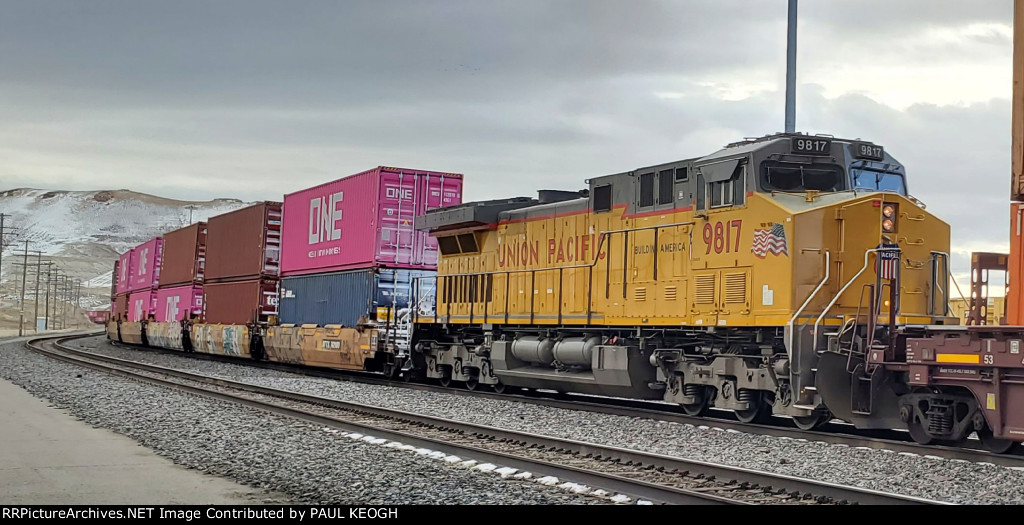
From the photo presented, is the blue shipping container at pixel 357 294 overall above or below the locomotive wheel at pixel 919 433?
above

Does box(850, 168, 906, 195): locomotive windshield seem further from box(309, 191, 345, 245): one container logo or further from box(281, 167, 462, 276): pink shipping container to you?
box(309, 191, 345, 245): one container logo

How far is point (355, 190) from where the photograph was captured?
2558cm

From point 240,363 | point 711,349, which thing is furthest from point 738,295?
point 240,363

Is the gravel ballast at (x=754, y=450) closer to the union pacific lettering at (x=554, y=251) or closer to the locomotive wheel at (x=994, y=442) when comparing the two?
the locomotive wheel at (x=994, y=442)

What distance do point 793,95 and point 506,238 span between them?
19.8ft

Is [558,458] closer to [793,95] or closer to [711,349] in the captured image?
[711,349]

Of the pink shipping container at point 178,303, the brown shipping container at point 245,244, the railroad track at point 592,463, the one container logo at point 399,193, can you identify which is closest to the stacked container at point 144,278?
the pink shipping container at point 178,303

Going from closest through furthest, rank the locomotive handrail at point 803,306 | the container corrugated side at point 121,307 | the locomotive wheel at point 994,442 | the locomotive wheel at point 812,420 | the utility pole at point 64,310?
the locomotive wheel at point 994,442
the locomotive handrail at point 803,306
the locomotive wheel at point 812,420
the container corrugated side at point 121,307
the utility pole at point 64,310

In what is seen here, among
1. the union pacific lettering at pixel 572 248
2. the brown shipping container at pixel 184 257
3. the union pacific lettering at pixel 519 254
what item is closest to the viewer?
the union pacific lettering at pixel 572 248

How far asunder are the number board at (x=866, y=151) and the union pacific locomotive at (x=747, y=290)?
2 cm

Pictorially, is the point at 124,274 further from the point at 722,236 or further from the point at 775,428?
the point at 775,428

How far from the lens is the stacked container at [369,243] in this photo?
23.9 metres

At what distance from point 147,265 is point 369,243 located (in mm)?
26226

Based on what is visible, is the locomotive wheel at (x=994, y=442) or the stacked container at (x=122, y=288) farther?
the stacked container at (x=122, y=288)
